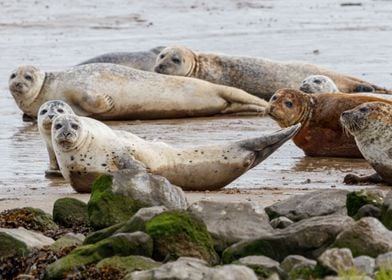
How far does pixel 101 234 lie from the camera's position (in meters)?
6.84

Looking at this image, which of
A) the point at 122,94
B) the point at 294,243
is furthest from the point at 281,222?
the point at 122,94

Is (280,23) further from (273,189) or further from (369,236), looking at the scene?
(369,236)

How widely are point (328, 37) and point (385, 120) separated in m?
9.78

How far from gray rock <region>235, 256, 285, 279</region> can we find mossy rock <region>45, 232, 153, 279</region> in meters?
0.54

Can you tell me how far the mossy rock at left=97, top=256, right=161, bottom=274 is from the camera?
6.33m

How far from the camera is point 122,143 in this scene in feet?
30.0

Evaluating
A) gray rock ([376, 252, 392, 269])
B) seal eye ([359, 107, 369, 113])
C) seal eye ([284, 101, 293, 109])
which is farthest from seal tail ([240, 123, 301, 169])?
gray rock ([376, 252, 392, 269])

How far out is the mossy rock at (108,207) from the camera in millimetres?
7277

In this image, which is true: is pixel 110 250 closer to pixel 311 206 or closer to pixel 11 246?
pixel 11 246

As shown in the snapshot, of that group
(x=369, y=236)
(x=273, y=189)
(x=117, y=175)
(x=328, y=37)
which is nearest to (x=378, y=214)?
(x=369, y=236)

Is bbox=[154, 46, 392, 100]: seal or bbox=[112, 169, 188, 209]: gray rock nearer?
bbox=[112, 169, 188, 209]: gray rock

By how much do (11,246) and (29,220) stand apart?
0.56 m

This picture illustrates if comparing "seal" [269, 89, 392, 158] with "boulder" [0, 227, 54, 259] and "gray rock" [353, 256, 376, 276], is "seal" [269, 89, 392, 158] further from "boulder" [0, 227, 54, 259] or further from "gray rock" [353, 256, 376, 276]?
"gray rock" [353, 256, 376, 276]

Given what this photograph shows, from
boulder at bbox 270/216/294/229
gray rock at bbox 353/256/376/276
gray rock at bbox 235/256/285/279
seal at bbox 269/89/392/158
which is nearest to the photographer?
gray rock at bbox 353/256/376/276
